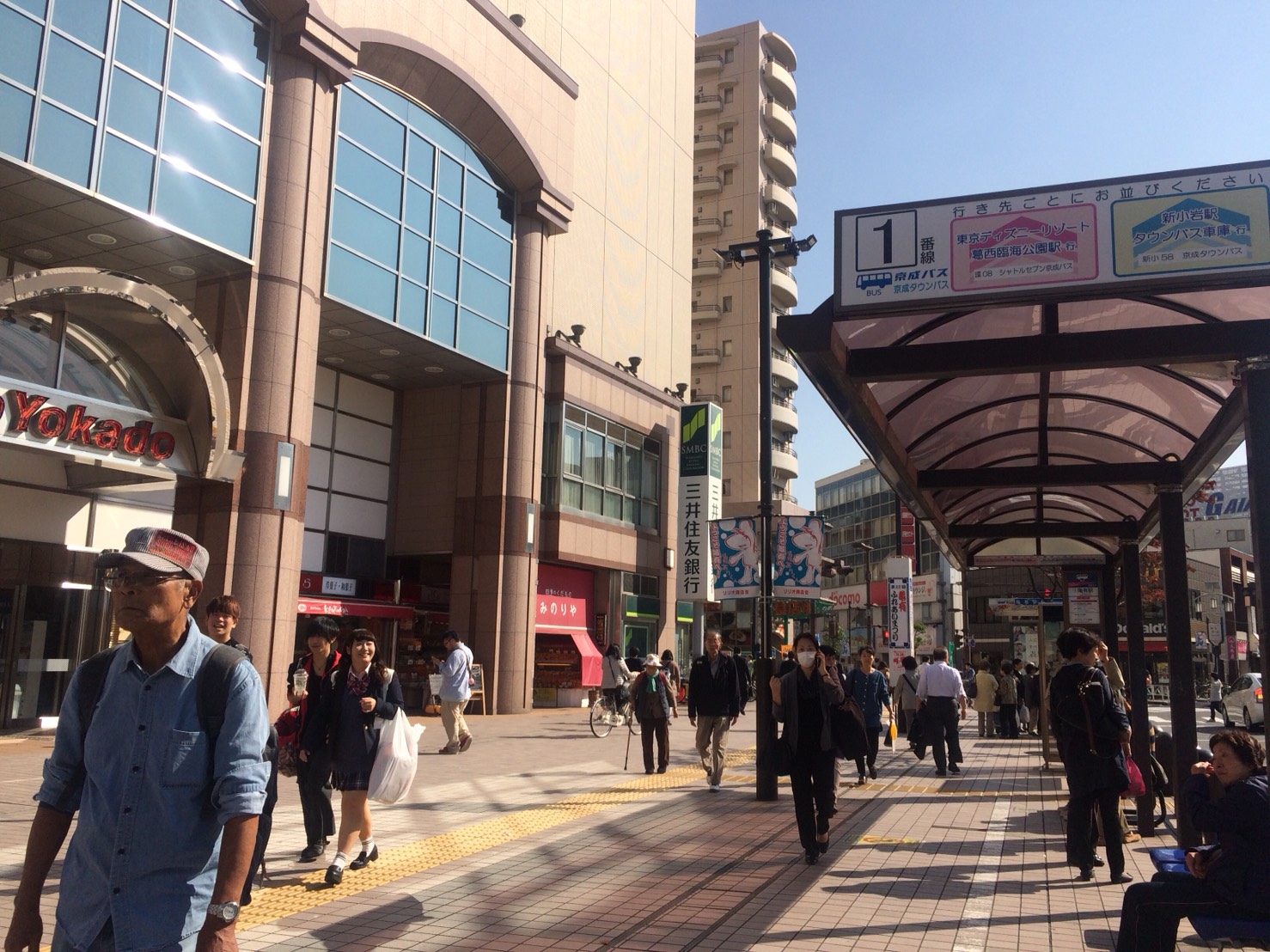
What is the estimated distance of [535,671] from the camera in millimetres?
30844

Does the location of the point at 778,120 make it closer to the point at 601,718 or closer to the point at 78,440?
the point at 601,718

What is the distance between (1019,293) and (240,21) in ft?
56.8

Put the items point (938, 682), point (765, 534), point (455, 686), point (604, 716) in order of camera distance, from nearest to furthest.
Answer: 1. point (765, 534)
2. point (938, 682)
3. point (455, 686)
4. point (604, 716)

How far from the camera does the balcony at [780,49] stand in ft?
228

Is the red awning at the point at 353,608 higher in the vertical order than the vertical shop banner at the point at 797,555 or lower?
lower

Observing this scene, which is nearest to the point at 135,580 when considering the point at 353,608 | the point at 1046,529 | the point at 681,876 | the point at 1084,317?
the point at 681,876

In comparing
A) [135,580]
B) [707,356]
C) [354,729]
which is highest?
[707,356]

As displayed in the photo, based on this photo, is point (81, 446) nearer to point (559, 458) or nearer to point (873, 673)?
point (873, 673)

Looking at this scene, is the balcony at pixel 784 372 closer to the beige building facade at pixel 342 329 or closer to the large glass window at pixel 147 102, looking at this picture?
the beige building facade at pixel 342 329

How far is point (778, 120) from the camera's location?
68.7 m

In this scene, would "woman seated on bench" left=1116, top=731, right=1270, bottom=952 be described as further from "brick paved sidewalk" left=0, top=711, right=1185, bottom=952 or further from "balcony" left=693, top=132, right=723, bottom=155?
"balcony" left=693, top=132, right=723, bottom=155

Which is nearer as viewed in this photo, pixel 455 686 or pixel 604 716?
pixel 455 686

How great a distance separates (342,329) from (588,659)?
12.3 meters

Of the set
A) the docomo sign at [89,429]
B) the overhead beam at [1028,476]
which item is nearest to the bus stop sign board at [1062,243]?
the overhead beam at [1028,476]
